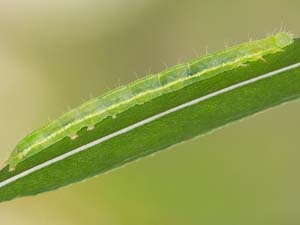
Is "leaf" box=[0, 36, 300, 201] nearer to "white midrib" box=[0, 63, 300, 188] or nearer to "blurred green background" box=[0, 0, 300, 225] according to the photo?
"white midrib" box=[0, 63, 300, 188]

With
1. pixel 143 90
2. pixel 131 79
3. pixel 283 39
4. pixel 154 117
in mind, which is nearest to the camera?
pixel 154 117

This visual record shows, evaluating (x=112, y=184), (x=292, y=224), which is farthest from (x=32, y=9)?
(x=292, y=224)

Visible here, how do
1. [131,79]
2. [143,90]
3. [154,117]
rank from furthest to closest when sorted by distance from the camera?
[131,79]
[143,90]
[154,117]

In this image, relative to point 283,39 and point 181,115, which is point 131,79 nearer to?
point 283,39

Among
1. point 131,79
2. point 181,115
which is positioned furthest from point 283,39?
point 131,79

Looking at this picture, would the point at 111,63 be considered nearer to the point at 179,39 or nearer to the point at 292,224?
the point at 179,39

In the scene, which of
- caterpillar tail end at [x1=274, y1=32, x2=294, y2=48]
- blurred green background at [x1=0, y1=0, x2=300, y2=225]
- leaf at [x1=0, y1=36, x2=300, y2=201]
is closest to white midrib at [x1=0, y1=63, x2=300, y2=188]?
leaf at [x1=0, y1=36, x2=300, y2=201]
